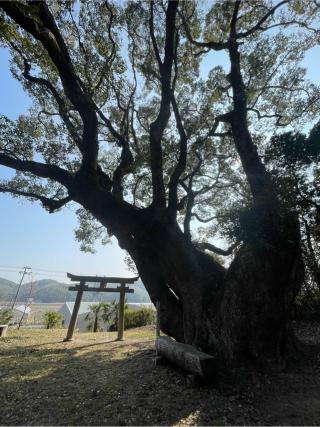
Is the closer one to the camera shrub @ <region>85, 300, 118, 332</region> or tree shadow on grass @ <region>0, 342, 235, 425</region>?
tree shadow on grass @ <region>0, 342, 235, 425</region>

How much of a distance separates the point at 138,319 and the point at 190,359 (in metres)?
13.8

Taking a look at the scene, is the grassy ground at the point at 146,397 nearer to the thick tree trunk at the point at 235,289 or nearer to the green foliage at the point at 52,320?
the thick tree trunk at the point at 235,289

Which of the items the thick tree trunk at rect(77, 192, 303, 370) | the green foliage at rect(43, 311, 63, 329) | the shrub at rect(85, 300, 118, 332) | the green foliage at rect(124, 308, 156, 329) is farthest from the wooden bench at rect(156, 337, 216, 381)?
the green foliage at rect(43, 311, 63, 329)

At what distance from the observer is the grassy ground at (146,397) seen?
3.57 m

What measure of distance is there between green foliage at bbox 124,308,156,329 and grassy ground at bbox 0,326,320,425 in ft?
38.3

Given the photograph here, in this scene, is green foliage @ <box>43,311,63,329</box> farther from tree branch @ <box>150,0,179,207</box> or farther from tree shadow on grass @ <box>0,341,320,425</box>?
tree branch @ <box>150,0,179,207</box>

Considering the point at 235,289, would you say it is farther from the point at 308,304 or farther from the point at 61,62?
the point at 61,62

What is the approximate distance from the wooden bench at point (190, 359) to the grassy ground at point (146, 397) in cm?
25

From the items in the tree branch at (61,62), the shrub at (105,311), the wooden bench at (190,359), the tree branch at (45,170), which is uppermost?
the tree branch at (61,62)

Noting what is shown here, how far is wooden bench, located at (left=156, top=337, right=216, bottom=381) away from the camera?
14.1 feet

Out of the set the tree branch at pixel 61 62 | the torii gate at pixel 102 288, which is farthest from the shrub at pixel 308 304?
the tree branch at pixel 61 62

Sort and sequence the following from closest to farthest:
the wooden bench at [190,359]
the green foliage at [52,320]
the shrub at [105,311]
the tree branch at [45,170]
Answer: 1. the wooden bench at [190,359]
2. the tree branch at [45,170]
3. the green foliage at [52,320]
4. the shrub at [105,311]

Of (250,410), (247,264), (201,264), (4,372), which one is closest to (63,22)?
(201,264)

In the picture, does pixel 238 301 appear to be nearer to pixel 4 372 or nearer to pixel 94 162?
pixel 94 162
